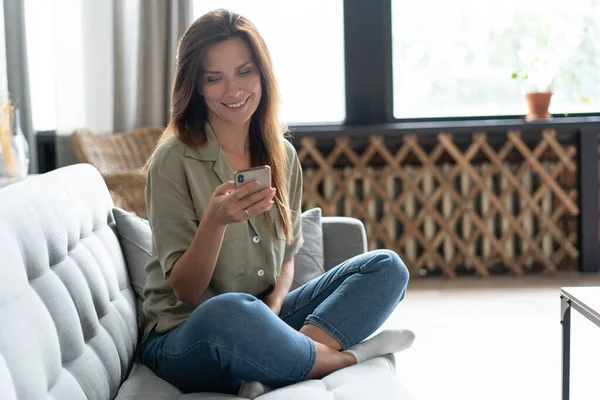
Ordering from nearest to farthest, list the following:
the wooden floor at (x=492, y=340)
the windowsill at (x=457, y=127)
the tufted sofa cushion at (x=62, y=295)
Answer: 1. the tufted sofa cushion at (x=62, y=295)
2. the wooden floor at (x=492, y=340)
3. the windowsill at (x=457, y=127)

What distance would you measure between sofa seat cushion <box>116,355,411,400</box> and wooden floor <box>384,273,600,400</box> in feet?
2.63

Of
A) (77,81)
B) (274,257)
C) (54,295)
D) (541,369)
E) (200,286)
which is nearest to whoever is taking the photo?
(54,295)

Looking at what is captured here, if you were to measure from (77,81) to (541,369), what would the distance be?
98.8 inches

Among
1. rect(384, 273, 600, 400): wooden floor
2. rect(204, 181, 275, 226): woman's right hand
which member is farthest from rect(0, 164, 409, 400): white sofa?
rect(384, 273, 600, 400): wooden floor

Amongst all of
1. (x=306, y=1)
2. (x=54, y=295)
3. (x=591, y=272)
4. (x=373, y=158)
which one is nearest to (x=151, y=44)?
(x=306, y=1)

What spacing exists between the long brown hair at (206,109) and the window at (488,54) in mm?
2543

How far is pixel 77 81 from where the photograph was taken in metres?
4.06

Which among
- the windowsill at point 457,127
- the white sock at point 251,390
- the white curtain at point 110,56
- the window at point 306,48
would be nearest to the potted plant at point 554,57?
the windowsill at point 457,127

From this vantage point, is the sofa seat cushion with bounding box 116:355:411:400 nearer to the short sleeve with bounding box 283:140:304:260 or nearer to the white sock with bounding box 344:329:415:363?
the white sock with bounding box 344:329:415:363

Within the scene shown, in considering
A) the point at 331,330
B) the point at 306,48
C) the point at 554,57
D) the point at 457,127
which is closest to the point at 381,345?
the point at 331,330

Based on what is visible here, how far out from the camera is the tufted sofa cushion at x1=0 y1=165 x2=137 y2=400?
3.73 feet

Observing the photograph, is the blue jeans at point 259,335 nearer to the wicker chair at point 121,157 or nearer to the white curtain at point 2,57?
the wicker chair at point 121,157

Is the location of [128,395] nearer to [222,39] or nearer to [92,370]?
[92,370]

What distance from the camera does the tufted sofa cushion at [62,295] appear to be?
3.73 feet
